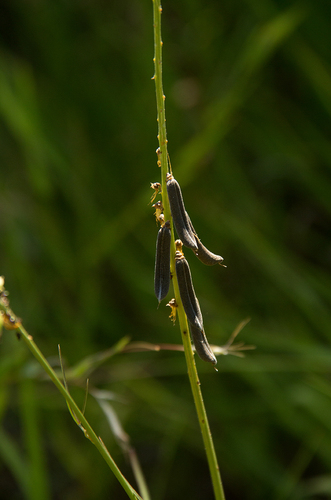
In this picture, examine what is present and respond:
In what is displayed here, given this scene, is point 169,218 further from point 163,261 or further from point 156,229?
point 156,229

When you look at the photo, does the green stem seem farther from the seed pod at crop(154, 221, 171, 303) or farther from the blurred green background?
the blurred green background

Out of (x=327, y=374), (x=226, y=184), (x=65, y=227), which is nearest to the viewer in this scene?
(x=327, y=374)

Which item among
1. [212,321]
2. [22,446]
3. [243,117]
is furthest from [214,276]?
[22,446]

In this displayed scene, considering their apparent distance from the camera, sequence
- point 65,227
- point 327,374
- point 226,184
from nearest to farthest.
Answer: point 327,374 → point 226,184 → point 65,227

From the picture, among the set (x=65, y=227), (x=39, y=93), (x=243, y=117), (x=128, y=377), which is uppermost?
(x=39, y=93)

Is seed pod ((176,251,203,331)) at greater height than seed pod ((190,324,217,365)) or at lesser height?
greater

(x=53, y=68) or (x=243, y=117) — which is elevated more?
(x=53, y=68)

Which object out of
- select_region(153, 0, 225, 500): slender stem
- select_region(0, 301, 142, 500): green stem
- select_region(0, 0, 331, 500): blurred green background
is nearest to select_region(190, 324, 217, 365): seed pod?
→ select_region(153, 0, 225, 500): slender stem

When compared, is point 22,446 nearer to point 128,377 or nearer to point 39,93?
point 128,377
